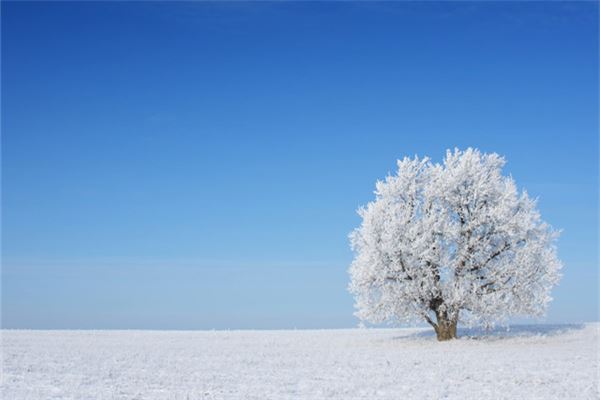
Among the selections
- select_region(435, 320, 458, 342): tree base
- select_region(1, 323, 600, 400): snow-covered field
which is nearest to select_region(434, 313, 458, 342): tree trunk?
select_region(435, 320, 458, 342): tree base

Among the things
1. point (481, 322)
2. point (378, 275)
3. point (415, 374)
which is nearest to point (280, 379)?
point (415, 374)

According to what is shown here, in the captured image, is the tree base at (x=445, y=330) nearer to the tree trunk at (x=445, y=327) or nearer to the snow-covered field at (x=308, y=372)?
the tree trunk at (x=445, y=327)

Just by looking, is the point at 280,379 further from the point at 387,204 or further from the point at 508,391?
the point at 387,204

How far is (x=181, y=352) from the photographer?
114ft

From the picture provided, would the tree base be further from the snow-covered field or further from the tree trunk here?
the snow-covered field

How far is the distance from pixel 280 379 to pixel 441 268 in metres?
20.1

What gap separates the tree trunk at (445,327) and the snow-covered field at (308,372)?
7.45ft

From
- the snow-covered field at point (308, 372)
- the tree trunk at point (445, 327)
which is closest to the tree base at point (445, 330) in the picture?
the tree trunk at point (445, 327)

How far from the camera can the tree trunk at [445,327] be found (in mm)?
41394

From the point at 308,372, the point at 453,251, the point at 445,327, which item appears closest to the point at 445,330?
the point at 445,327

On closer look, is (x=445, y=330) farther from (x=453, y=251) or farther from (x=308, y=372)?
(x=308, y=372)

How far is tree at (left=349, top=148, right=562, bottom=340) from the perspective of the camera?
39688 mm

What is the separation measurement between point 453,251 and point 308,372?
1910cm

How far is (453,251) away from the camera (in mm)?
41094
